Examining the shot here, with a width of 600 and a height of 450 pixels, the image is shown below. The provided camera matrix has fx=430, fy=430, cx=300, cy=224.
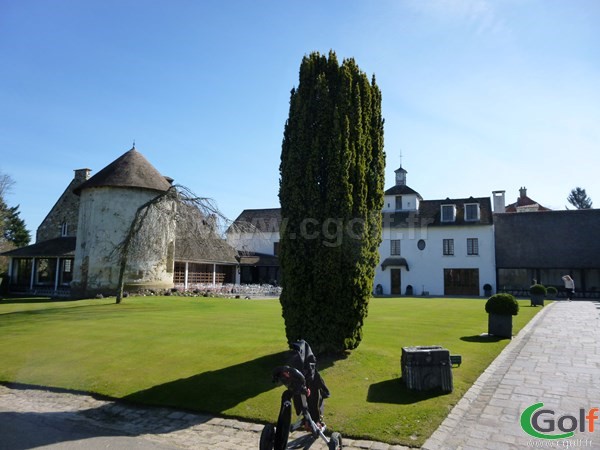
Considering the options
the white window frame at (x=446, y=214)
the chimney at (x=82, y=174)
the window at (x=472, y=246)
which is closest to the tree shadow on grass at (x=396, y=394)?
the window at (x=472, y=246)

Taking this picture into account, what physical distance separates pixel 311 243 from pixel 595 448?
5.39m

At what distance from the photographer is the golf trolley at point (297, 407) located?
14.8 ft

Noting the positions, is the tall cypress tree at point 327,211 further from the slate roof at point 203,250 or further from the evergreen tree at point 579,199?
the evergreen tree at point 579,199

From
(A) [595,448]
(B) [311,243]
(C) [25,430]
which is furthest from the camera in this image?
(B) [311,243]

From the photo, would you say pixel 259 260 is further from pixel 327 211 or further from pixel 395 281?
pixel 327 211

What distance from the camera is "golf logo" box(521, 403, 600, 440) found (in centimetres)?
539

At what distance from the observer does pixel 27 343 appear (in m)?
11.1

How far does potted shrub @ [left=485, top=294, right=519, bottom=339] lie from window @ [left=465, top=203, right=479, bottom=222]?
91.2ft

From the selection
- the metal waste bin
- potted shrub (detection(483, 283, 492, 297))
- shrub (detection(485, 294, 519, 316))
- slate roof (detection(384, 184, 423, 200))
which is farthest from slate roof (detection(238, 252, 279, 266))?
the metal waste bin

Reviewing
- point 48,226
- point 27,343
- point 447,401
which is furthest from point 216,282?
point 447,401

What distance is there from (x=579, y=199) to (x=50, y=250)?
73.4 metres

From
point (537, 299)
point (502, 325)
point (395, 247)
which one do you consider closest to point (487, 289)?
point (395, 247)

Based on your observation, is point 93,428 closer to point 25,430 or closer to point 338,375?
point 25,430

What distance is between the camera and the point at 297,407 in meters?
4.76
